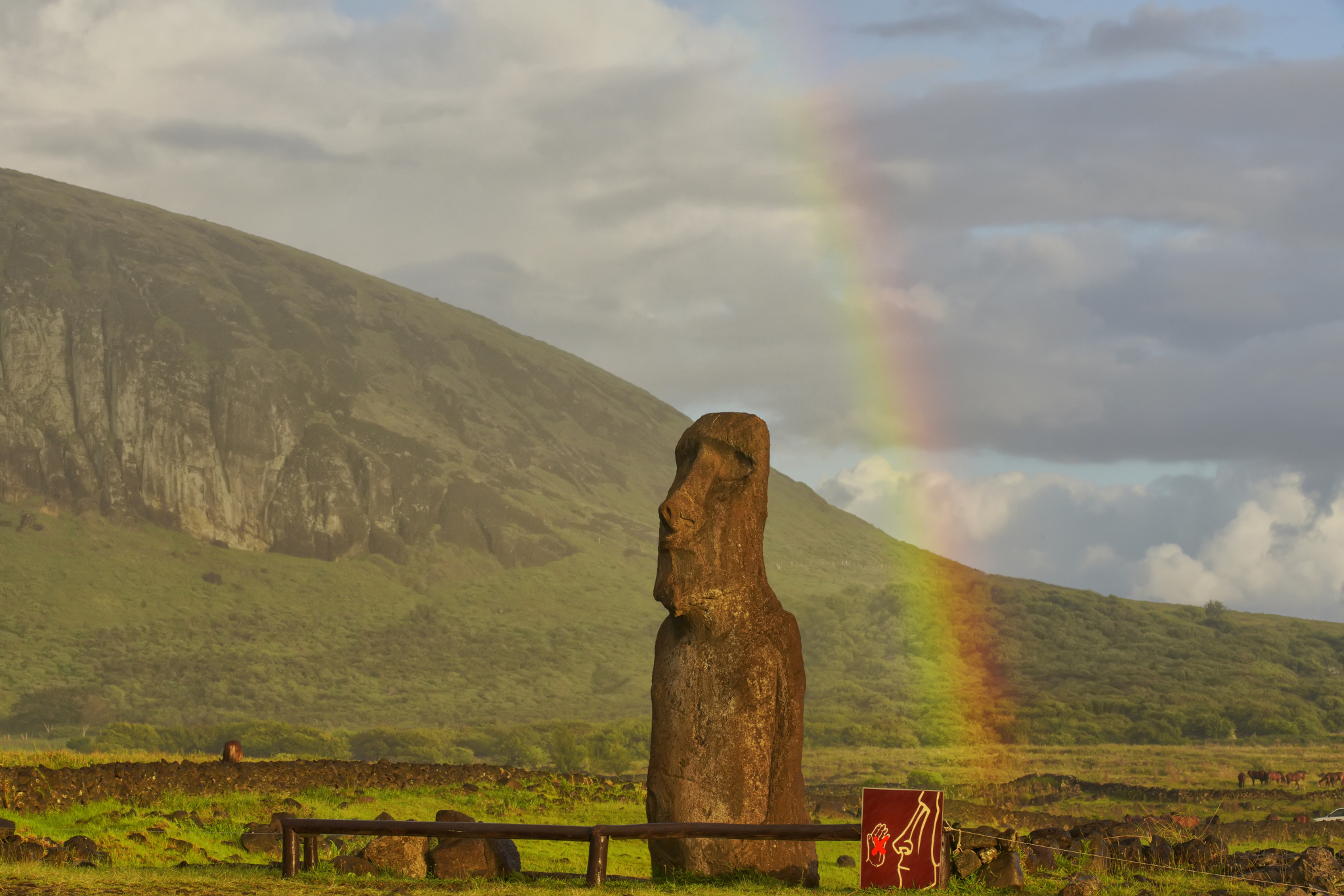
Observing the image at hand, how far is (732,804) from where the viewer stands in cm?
1391

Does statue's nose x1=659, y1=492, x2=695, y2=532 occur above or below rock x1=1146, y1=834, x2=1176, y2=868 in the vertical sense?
above

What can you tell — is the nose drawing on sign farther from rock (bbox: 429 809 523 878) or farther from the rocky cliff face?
the rocky cliff face

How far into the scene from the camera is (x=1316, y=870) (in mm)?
15156

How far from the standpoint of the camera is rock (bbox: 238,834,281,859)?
790 inches

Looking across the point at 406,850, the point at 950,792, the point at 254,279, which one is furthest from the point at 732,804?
the point at 254,279

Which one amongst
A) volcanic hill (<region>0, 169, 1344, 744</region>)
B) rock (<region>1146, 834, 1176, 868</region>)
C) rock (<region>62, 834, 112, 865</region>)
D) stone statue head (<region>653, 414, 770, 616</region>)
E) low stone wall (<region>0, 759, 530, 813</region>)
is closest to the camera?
stone statue head (<region>653, 414, 770, 616</region>)

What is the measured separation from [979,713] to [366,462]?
8879 cm

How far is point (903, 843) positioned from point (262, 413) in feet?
500

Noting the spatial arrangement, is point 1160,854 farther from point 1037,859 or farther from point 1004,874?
point 1004,874

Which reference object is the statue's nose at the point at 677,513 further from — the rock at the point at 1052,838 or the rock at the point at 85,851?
the rock at the point at 85,851

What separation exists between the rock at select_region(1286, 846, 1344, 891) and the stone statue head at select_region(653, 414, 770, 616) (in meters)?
6.46

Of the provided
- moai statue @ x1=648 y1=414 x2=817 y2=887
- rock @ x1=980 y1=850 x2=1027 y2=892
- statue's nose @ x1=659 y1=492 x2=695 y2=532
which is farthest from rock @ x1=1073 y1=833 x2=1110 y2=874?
statue's nose @ x1=659 y1=492 x2=695 y2=532

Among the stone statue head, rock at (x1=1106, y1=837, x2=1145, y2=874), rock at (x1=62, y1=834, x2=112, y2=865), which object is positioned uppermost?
the stone statue head

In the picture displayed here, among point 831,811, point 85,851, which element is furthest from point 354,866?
point 831,811
